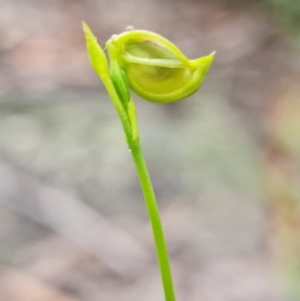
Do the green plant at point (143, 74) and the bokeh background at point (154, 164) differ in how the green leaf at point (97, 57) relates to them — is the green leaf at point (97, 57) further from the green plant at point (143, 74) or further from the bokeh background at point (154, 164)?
the bokeh background at point (154, 164)

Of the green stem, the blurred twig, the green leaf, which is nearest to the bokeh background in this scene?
the blurred twig

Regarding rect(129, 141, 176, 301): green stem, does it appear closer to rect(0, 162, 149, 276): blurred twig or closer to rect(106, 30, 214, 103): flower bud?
rect(106, 30, 214, 103): flower bud

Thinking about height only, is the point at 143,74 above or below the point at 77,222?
below

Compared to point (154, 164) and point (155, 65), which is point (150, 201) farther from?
point (154, 164)

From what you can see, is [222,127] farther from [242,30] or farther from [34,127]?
[34,127]

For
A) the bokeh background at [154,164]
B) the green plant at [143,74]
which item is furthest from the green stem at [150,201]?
the bokeh background at [154,164]

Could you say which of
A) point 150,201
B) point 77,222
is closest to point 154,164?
point 77,222

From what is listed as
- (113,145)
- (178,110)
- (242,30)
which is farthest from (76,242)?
(242,30)
